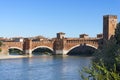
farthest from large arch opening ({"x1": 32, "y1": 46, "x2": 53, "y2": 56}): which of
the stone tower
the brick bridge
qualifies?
the stone tower

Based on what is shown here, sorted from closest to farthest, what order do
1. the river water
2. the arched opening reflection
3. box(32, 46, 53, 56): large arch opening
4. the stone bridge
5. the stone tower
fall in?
the river water
the stone bridge
the stone tower
box(32, 46, 53, 56): large arch opening
the arched opening reflection

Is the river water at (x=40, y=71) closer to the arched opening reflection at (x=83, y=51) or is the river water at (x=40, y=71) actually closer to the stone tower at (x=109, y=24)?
the stone tower at (x=109, y=24)

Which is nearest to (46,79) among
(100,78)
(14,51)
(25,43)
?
(100,78)

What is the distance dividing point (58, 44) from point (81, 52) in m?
7.57

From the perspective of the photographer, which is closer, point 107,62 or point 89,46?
point 107,62

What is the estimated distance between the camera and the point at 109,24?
101 m

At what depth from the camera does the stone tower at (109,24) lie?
3939 inches

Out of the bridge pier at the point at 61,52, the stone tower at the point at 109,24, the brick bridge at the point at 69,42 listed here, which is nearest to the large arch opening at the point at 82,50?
the brick bridge at the point at 69,42

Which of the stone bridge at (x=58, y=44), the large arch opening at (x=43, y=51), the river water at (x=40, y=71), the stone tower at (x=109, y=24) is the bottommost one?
the river water at (x=40, y=71)

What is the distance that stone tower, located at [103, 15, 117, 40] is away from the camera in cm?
10006

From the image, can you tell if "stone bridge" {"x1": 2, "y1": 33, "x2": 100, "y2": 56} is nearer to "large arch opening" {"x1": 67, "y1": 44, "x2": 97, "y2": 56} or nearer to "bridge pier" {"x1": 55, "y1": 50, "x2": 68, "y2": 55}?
"bridge pier" {"x1": 55, "y1": 50, "x2": 68, "y2": 55}

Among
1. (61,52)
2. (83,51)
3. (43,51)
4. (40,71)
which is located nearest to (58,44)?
(61,52)

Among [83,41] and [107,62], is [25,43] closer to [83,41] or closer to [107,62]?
[83,41]

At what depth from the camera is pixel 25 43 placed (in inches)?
3858
